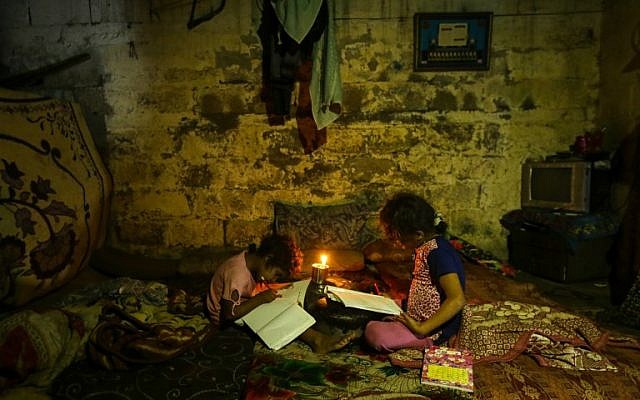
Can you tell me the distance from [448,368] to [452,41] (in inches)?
133

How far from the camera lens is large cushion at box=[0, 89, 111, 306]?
2945mm

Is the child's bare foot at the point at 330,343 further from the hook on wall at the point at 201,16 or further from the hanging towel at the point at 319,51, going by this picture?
the hook on wall at the point at 201,16

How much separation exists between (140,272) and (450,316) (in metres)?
3.02

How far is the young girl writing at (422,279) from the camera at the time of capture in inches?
83.2

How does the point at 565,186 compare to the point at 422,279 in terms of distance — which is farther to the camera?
the point at 565,186

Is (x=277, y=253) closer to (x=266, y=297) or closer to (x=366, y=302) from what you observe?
(x=266, y=297)

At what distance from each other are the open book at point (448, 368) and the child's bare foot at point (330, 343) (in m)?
0.47

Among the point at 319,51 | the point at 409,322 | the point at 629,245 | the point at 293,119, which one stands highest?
the point at 319,51

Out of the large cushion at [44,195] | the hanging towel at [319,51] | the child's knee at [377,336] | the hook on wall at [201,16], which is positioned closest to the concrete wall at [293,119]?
the hook on wall at [201,16]

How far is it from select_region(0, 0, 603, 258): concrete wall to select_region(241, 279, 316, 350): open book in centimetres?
175

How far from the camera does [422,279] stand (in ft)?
7.45

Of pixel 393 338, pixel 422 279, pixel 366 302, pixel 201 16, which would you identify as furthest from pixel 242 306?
pixel 201 16

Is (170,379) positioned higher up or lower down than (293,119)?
lower down

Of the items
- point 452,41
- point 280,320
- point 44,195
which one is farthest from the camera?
point 452,41
